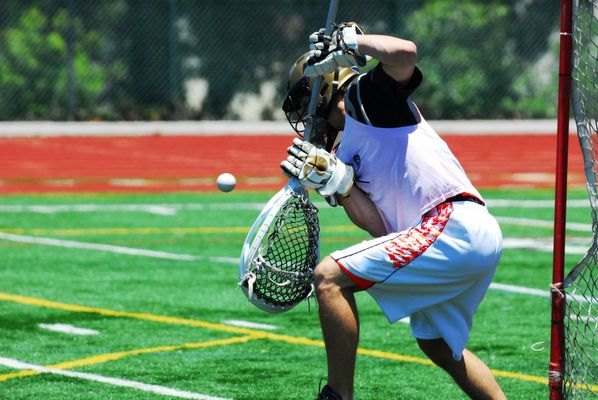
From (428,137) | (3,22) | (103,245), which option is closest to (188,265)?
(103,245)

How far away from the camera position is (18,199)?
15148mm

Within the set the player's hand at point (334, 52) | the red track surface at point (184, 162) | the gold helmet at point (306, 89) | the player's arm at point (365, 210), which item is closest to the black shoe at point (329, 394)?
the player's arm at point (365, 210)

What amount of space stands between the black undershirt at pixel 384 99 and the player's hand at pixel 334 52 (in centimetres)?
11

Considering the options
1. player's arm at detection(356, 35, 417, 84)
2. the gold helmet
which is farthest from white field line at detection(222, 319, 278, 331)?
player's arm at detection(356, 35, 417, 84)

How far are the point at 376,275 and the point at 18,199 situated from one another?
35.7 ft

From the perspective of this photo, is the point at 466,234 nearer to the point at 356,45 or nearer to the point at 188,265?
the point at 356,45

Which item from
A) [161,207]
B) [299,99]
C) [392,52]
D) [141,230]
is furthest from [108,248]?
[392,52]

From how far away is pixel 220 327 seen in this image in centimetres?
800

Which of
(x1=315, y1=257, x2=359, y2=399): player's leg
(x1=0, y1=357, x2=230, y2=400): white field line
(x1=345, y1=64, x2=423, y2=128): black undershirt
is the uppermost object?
(x1=345, y1=64, x2=423, y2=128): black undershirt

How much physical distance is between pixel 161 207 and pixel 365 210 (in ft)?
30.8

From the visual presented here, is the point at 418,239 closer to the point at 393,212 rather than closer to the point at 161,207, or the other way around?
the point at 393,212

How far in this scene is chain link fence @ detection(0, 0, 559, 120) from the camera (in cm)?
2447

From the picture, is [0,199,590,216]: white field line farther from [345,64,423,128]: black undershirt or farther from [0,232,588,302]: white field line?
[345,64,423,128]: black undershirt

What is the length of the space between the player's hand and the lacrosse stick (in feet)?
0.48
